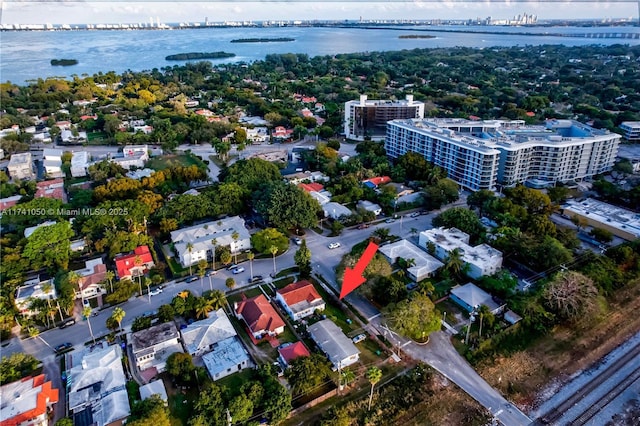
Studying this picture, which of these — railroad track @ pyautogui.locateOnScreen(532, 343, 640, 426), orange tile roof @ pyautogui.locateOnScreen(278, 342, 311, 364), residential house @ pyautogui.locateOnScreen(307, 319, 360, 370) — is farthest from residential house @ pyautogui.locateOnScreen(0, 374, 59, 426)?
railroad track @ pyautogui.locateOnScreen(532, 343, 640, 426)

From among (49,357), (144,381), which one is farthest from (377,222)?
(49,357)

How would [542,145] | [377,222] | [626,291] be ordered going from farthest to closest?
1. [542,145]
2. [377,222]
3. [626,291]

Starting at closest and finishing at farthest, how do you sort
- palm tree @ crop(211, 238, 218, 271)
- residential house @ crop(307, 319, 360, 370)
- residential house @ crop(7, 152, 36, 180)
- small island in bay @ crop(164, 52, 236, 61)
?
residential house @ crop(307, 319, 360, 370) < palm tree @ crop(211, 238, 218, 271) < residential house @ crop(7, 152, 36, 180) < small island in bay @ crop(164, 52, 236, 61)

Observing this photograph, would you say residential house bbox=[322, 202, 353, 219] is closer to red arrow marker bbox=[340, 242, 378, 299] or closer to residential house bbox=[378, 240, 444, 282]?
residential house bbox=[378, 240, 444, 282]

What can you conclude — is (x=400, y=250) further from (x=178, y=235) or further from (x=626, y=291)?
(x=178, y=235)

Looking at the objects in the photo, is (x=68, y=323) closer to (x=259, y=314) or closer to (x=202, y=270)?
(x=202, y=270)

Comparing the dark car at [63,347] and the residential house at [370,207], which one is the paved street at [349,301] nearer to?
the dark car at [63,347]
